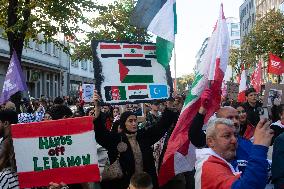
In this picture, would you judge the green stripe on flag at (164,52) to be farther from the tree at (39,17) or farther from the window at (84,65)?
the window at (84,65)

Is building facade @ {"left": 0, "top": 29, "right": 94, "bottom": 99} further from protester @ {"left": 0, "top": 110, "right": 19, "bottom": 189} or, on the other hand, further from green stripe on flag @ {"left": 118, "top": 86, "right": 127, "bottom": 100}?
protester @ {"left": 0, "top": 110, "right": 19, "bottom": 189}

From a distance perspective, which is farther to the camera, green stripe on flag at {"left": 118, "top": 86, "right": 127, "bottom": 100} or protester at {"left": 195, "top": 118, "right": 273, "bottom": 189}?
green stripe on flag at {"left": 118, "top": 86, "right": 127, "bottom": 100}

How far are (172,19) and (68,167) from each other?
8.73 feet

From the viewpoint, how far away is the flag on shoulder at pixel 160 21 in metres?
5.98

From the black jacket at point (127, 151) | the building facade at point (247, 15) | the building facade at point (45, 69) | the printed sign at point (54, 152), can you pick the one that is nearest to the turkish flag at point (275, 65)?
the black jacket at point (127, 151)

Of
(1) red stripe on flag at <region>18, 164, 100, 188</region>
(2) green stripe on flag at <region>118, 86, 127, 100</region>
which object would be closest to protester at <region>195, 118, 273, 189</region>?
(1) red stripe on flag at <region>18, 164, 100, 188</region>

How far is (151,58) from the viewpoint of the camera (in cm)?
602

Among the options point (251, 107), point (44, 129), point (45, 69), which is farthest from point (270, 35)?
point (44, 129)

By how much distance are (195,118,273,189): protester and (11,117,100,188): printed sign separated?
1119 mm

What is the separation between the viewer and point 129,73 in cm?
581

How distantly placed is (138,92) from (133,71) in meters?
0.25

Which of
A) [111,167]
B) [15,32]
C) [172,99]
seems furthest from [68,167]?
[15,32]

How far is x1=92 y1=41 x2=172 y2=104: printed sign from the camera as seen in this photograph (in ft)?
18.6

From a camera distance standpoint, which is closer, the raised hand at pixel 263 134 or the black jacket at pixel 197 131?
the raised hand at pixel 263 134
